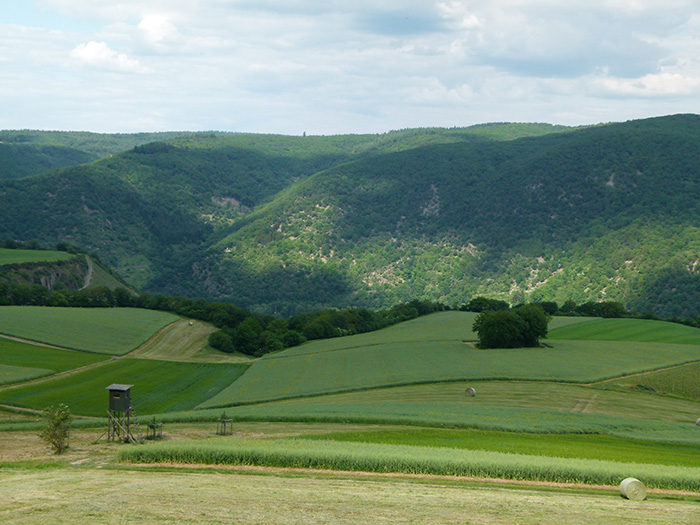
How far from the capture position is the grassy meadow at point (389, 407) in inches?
1064

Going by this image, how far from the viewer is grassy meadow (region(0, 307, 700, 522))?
27.0 m

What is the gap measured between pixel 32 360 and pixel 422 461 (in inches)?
2298

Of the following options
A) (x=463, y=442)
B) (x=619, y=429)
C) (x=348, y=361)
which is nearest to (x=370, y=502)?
(x=463, y=442)

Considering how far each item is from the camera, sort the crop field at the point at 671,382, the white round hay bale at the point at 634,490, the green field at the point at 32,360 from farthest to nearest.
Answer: the green field at the point at 32,360, the crop field at the point at 671,382, the white round hay bale at the point at 634,490

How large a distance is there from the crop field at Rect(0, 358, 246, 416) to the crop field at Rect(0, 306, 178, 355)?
30.2ft

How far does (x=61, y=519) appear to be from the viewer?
1889cm

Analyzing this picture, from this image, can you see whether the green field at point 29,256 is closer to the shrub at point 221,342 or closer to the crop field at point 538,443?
the shrub at point 221,342

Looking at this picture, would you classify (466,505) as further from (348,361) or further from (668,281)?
(668,281)

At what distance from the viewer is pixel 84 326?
9588 centimetres

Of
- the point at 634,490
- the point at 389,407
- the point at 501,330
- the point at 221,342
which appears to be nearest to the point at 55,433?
the point at 389,407

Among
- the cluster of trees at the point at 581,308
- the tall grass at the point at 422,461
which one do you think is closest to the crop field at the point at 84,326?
the cluster of trees at the point at 581,308

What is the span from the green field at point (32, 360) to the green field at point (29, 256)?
186 feet

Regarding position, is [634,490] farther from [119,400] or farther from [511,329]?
[511,329]

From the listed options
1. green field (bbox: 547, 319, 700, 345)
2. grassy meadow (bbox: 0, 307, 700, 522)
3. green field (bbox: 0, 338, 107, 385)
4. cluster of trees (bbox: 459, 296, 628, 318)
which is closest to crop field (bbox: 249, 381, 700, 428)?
grassy meadow (bbox: 0, 307, 700, 522)
